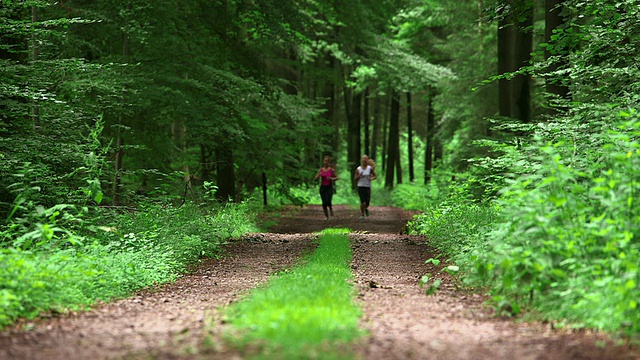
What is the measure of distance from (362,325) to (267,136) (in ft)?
49.6

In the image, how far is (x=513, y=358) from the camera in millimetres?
4469

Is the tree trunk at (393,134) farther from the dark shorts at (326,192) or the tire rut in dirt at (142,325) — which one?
the tire rut in dirt at (142,325)

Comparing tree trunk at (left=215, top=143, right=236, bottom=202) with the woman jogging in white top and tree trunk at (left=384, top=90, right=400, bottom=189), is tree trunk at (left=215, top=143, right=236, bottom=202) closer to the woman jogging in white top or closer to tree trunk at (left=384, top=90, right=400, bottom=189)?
the woman jogging in white top

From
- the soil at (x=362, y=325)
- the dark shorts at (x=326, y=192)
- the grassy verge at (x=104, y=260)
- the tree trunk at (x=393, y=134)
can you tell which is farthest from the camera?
the tree trunk at (x=393, y=134)

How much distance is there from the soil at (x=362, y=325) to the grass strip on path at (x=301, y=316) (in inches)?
6.8

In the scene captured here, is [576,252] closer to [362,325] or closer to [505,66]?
[362,325]

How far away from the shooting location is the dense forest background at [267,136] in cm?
591

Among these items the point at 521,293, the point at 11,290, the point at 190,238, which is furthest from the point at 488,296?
the point at 190,238

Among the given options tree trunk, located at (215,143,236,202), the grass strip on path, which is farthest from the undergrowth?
tree trunk, located at (215,143,236,202)

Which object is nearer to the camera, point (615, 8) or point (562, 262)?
point (562, 262)

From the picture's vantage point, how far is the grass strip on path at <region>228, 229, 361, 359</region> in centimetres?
432

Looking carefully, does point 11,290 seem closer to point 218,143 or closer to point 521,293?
point 521,293

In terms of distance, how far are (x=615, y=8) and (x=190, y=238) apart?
7.53m

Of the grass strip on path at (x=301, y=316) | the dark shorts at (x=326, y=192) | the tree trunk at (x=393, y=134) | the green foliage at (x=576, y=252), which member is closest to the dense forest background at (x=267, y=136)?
the green foliage at (x=576, y=252)
